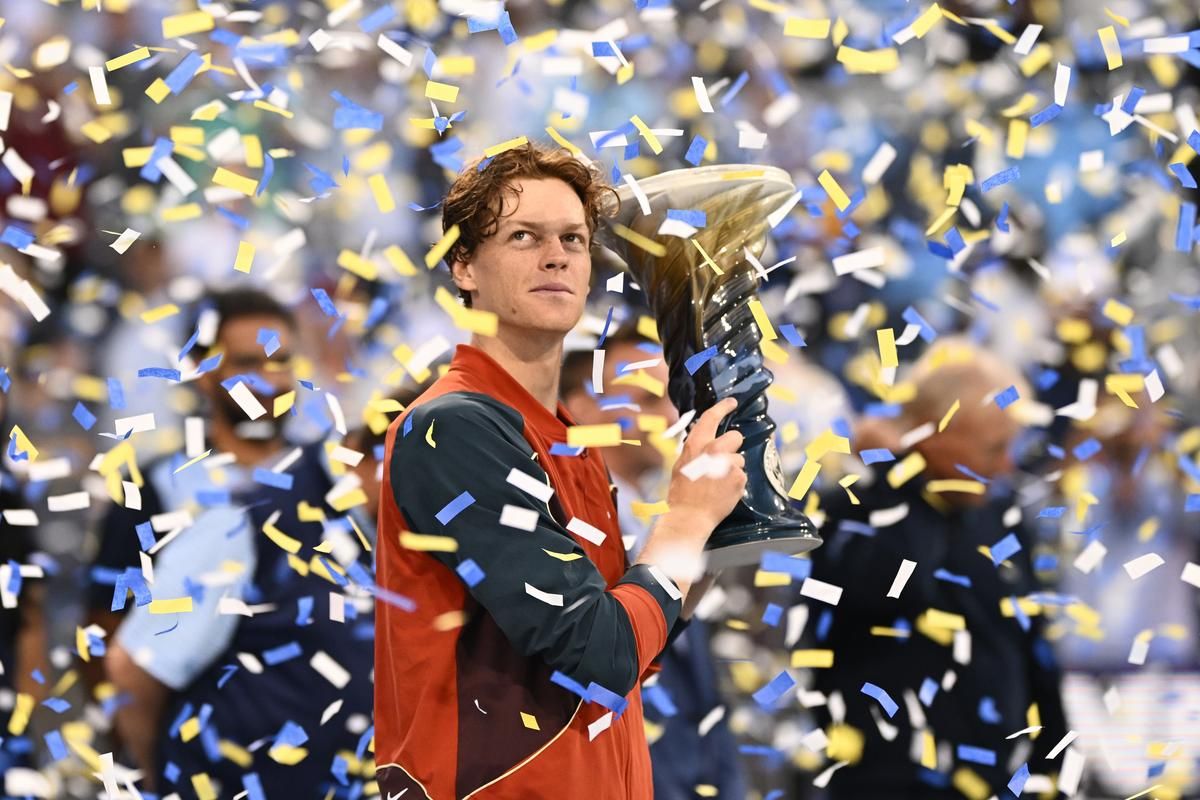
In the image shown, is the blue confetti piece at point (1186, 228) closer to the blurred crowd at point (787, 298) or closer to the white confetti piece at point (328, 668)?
the blurred crowd at point (787, 298)

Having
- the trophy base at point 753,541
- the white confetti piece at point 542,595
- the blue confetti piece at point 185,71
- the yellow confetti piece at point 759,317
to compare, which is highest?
the white confetti piece at point 542,595

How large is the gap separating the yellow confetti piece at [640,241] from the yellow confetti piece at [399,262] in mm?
1990

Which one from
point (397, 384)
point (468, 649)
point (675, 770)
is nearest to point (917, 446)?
point (675, 770)

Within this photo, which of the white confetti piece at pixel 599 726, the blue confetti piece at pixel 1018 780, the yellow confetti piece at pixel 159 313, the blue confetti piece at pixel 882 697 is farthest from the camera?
the yellow confetti piece at pixel 159 313

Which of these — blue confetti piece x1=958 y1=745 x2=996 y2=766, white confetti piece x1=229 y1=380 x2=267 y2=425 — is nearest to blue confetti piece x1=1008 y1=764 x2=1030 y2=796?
blue confetti piece x1=958 y1=745 x2=996 y2=766

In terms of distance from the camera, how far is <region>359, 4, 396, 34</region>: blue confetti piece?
3923mm

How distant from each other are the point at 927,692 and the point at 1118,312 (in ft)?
5.58

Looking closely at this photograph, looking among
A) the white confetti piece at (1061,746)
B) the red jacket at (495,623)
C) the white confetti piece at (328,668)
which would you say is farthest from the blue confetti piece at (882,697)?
the red jacket at (495,623)

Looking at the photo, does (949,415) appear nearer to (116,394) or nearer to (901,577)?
(901,577)

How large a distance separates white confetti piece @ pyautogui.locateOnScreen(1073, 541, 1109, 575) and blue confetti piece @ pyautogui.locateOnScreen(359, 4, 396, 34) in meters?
2.39

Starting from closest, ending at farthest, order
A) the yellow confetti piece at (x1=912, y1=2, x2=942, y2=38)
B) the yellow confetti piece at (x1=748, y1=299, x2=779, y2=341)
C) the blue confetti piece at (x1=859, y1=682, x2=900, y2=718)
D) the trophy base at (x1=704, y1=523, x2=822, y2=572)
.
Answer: the trophy base at (x1=704, y1=523, x2=822, y2=572) → the yellow confetti piece at (x1=748, y1=299, x2=779, y2=341) → the blue confetti piece at (x1=859, y1=682, x2=900, y2=718) → the yellow confetti piece at (x1=912, y1=2, x2=942, y2=38)

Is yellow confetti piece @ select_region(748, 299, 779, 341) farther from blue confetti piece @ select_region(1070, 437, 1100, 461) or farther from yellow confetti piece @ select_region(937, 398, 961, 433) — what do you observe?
blue confetti piece @ select_region(1070, 437, 1100, 461)

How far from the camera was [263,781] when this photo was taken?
302 cm

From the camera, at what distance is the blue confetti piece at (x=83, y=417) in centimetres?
366
